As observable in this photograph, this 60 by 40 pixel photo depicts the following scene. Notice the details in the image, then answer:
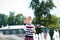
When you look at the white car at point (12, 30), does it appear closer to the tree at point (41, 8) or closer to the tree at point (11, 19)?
the tree at point (11, 19)

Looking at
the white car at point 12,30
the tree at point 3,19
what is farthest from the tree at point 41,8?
the tree at point 3,19

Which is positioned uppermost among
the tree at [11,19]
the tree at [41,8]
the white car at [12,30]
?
the tree at [41,8]

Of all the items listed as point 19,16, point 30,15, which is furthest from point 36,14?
point 19,16

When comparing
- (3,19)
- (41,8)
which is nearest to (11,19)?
(3,19)

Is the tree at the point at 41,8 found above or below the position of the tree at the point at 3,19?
above

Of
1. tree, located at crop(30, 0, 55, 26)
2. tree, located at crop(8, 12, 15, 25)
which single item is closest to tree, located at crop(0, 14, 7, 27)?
tree, located at crop(8, 12, 15, 25)

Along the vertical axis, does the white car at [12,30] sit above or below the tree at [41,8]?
below

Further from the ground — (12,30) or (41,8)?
(41,8)

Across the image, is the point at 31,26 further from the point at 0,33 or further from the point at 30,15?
the point at 0,33

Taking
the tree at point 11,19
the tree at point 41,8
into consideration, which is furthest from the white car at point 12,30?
the tree at point 41,8

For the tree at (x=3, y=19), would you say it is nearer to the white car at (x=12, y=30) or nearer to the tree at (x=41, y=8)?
the white car at (x=12, y=30)

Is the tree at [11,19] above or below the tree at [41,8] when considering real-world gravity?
below

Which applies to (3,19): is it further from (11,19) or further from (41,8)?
(41,8)

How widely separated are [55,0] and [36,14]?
264 millimetres
